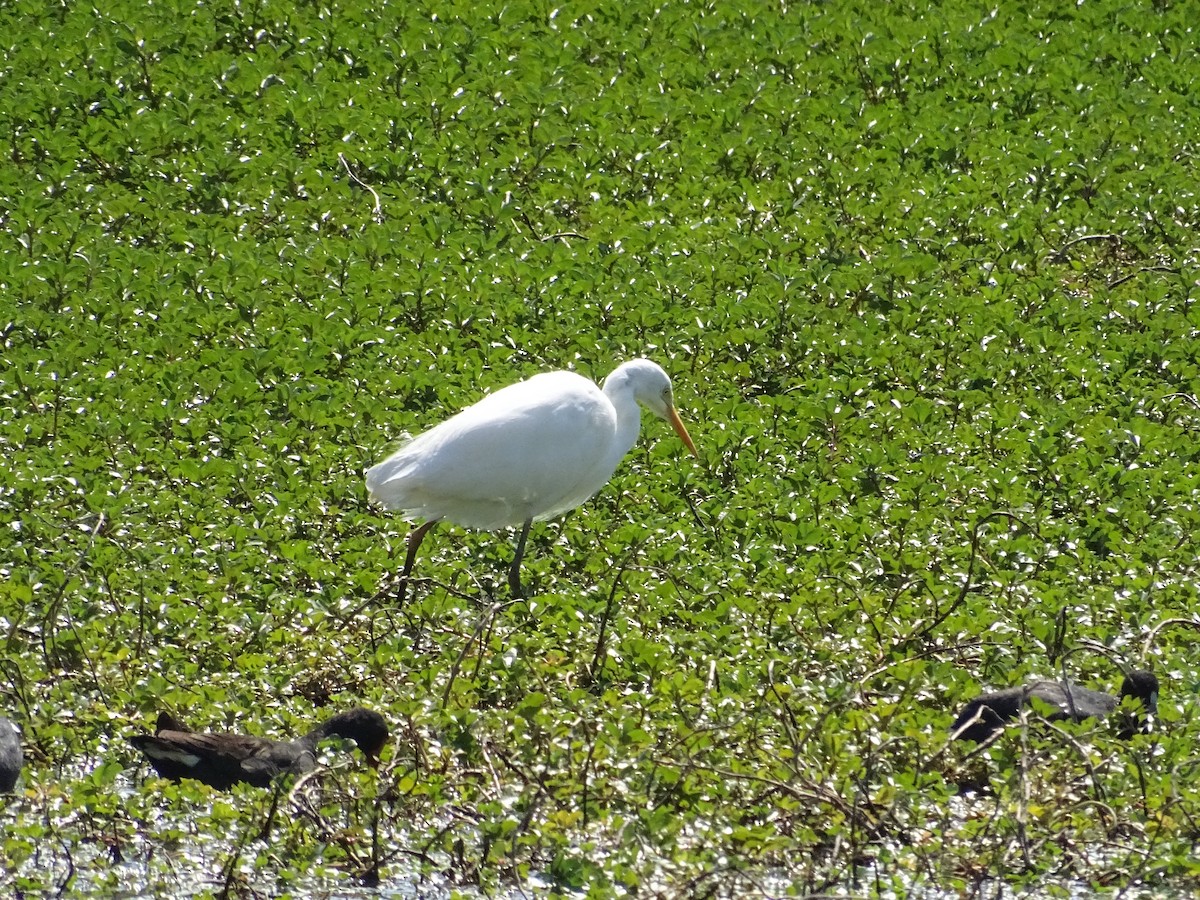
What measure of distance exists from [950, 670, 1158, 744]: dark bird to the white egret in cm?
201

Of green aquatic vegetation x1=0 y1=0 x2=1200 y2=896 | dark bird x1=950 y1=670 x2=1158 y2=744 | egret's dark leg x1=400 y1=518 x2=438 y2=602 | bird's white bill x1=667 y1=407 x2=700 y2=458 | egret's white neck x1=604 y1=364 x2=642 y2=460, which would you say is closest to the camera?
green aquatic vegetation x1=0 y1=0 x2=1200 y2=896

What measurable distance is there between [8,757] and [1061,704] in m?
3.12

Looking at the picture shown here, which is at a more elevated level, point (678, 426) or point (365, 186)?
point (365, 186)

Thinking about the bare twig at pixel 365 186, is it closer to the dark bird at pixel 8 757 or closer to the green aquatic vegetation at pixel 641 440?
the green aquatic vegetation at pixel 641 440

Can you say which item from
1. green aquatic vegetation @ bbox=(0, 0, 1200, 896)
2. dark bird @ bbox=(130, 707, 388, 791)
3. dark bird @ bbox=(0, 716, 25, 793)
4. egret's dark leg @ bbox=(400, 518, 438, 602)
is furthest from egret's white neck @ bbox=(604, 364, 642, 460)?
dark bird @ bbox=(0, 716, 25, 793)

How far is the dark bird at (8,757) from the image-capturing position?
5031 mm

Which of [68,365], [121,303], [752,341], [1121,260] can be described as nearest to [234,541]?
[68,365]

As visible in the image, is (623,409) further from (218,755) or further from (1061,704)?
(218,755)

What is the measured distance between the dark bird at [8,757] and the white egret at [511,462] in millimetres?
2046

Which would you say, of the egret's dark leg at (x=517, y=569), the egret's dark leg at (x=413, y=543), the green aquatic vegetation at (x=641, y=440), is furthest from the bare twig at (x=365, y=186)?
the egret's dark leg at (x=517, y=569)

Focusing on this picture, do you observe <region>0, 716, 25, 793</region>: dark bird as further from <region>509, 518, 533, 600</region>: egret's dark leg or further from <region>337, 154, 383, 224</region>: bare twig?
<region>337, 154, 383, 224</region>: bare twig

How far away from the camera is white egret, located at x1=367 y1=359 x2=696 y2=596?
22.8ft

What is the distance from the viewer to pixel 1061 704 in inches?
220

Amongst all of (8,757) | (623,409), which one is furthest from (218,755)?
(623,409)
